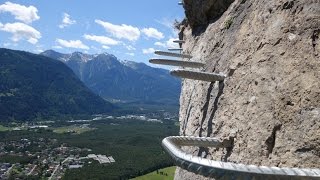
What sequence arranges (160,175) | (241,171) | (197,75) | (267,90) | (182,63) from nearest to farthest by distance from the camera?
1. (241,171)
2. (267,90)
3. (197,75)
4. (182,63)
5. (160,175)

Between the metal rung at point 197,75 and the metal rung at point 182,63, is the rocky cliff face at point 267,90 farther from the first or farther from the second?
the metal rung at point 182,63

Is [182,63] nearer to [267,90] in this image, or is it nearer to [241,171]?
[267,90]

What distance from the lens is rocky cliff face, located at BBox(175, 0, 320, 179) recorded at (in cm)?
513

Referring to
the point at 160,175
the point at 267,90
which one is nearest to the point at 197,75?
the point at 267,90

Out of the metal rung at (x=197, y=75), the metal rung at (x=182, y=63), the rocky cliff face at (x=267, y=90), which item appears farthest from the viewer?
the metal rung at (x=182, y=63)

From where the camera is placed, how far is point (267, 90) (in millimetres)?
6066

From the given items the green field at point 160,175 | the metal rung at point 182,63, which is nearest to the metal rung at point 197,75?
the metal rung at point 182,63

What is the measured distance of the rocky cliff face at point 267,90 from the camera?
16.8ft

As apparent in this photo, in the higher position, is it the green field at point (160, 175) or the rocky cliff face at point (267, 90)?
the rocky cliff face at point (267, 90)

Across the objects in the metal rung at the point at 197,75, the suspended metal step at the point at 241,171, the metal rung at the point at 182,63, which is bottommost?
the suspended metal step at the point at 241,171

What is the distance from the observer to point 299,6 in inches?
252

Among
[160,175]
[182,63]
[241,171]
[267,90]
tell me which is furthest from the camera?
[160,175]

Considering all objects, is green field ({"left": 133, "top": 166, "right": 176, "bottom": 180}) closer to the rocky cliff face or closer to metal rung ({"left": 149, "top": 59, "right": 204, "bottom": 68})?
metal rung ({"left": 149, "top": 59, "right": 204, "bottom": 68})

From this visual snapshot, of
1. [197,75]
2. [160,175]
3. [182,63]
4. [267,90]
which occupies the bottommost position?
[160,175]
